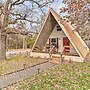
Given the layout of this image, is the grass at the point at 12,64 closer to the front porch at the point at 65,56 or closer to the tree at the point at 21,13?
the tree at the point at 21,13

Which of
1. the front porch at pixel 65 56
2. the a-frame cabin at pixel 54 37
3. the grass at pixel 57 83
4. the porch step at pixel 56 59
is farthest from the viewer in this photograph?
the a-frame cabin at pixel 54 37

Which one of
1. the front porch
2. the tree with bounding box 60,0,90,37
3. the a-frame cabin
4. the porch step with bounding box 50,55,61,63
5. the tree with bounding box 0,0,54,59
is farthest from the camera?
the a-frame cabin

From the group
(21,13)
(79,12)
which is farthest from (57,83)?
(21,13)

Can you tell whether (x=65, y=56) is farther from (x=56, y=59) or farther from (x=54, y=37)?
(x=54, y=37)

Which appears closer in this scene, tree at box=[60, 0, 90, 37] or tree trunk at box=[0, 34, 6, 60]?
tree at box=[60, 0, 90, 37]

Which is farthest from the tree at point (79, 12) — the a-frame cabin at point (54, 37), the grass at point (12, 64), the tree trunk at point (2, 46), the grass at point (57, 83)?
the tree trunk at point (2, 46)

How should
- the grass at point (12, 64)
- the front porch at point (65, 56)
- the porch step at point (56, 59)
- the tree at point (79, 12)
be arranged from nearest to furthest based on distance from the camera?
the tree at point (79, 12)
the grass at point (12, 64)
the front porch at point (65, 56)
the porch step at point (56, 59)

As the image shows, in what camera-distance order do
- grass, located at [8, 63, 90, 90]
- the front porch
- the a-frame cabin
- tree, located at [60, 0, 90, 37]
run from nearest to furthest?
grass, located at [8, 63, 90, 90], tree, located at [60, 0, 90, 37], the front porch, the a-frame cabin

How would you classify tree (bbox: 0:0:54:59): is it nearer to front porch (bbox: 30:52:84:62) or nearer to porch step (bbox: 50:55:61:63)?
front porch (bbox: 30:52:84:62)

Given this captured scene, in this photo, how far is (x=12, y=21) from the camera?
17.4m

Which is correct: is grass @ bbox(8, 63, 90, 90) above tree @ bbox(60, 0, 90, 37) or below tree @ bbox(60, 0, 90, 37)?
below

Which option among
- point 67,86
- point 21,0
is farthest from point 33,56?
point 67,86

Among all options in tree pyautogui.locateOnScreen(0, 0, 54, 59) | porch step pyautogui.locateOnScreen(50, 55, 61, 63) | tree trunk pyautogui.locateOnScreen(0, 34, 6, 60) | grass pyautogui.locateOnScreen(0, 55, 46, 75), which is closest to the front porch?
porch step pyautogui.locateOnScreen(50, 55, 61, 63)

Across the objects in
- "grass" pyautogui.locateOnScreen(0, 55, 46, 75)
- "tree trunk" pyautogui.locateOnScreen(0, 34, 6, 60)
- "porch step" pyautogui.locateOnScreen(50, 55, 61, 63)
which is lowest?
"grass" pyautogui.locateOnScreen(0, 55, 46, 75)
